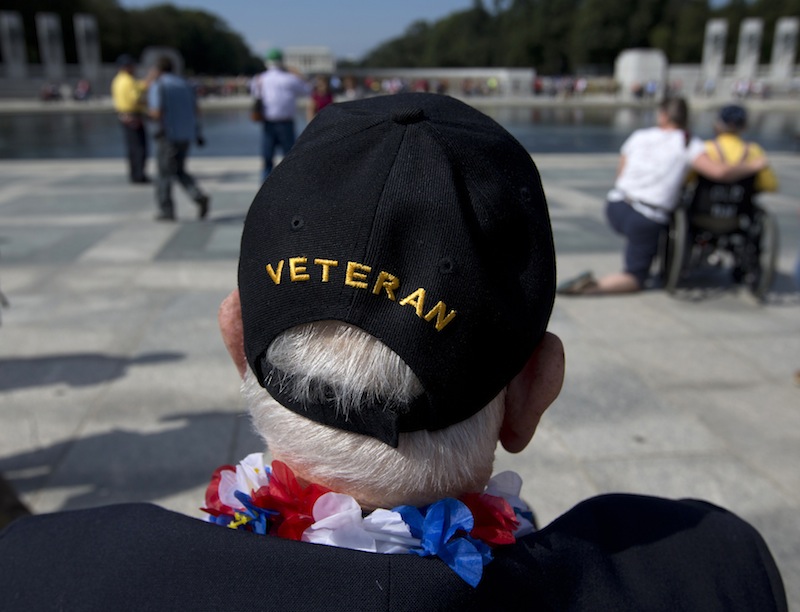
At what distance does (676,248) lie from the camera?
5.84m

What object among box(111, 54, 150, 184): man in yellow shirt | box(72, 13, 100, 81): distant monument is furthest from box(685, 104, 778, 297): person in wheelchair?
box(72, 13, 100, 81): distant monument

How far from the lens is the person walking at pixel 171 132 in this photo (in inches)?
323

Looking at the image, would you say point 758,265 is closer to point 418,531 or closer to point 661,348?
point 661,348

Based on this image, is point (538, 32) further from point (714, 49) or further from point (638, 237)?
point (638, 237)

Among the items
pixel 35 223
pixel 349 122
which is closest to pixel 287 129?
pixel 35 223

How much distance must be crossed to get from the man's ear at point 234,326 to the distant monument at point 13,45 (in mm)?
61908

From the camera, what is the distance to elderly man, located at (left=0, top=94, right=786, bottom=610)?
892 millimetres

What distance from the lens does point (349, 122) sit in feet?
3.34

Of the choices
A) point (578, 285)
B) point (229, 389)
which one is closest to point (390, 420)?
point (229, 389)

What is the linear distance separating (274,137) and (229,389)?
6.11 metres

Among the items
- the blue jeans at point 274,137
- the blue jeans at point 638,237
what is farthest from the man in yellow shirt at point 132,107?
the blue jeans at point 638,237

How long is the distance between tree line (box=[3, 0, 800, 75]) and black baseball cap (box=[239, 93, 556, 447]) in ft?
252

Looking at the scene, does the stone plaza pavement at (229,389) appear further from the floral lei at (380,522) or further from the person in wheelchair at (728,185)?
the floral lei at (380,522)

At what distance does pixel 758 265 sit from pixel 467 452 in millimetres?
5744
